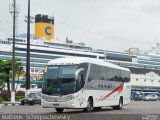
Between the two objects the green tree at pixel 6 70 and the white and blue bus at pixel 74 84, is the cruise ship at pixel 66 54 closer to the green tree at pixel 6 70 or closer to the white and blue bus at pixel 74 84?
the green tree at pixel 6 70

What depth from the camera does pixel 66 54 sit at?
11600 centimetres

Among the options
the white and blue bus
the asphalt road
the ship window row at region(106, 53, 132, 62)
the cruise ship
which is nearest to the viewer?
the asphalt road

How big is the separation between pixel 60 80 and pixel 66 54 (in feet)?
302

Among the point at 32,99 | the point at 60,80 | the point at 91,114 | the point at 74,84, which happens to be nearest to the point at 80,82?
the point at 74,84

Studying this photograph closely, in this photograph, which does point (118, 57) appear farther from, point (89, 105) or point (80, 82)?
point (80, 82)

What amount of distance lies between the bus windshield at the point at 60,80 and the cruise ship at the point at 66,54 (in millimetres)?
72947

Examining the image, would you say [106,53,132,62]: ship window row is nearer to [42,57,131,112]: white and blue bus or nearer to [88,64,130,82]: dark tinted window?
[88,64,130,82]: dark tinted window

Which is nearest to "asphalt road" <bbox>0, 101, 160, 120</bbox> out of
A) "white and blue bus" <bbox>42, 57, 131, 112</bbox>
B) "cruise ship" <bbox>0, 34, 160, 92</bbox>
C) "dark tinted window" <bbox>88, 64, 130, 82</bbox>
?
"white and blue bus" <bbox>42, 57, 131, 112</bbox>

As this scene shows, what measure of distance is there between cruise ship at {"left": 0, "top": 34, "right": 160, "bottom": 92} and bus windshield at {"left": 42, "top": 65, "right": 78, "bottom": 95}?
72.9 metres

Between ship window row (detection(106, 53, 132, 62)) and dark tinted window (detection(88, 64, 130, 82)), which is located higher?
ship window row (detection(106, 53, 132, 62))

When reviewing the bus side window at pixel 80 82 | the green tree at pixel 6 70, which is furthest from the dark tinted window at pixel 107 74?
the green tree at pixel 6 70

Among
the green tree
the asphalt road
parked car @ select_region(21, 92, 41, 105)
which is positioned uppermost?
the green tree

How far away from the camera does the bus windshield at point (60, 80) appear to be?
2389 centimetres

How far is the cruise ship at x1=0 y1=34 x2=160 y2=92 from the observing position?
10650cm
